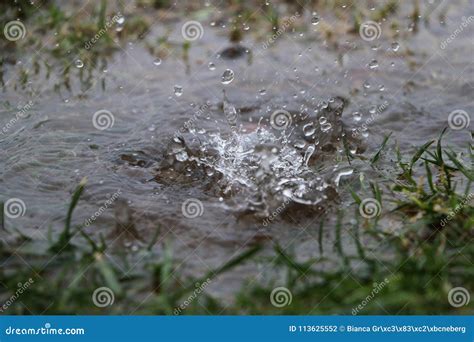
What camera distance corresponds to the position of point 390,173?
3.78 metres

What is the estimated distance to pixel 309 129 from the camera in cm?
446

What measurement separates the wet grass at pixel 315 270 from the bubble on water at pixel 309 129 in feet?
3.57

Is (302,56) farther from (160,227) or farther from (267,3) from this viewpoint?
(160,227)

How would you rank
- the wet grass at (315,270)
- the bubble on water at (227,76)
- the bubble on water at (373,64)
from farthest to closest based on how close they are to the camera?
the bubble on water at (373,64)
the bubble on water at (227,76)
the wet grass at (315,270)

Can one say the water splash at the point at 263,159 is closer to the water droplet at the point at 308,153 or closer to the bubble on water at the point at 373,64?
the water droplet at the point at 308,153

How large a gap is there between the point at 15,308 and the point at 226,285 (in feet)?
2.62

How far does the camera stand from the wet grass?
277 cm

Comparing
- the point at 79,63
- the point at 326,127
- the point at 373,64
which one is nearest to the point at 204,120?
the point at 326,127

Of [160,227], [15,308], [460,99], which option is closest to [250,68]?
[460,99]

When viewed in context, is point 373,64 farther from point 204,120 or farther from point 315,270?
point 315,270

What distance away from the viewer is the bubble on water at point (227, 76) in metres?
5.14

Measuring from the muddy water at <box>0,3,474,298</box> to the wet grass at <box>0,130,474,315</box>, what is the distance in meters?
0.08

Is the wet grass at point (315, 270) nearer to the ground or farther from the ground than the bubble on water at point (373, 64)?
nearer to the ground

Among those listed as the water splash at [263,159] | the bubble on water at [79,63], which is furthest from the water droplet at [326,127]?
the bubble on water at [79,63]
